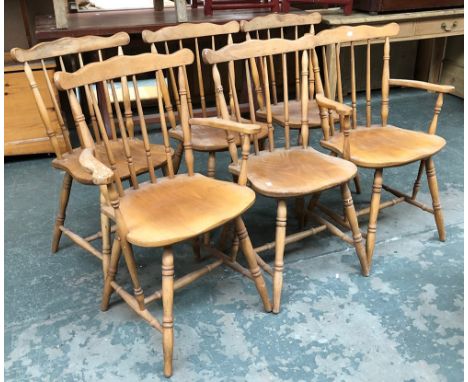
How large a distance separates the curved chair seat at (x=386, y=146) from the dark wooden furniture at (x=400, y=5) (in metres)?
1.40

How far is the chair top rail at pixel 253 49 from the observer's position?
1.87 meters

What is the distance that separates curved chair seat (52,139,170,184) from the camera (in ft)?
6.36

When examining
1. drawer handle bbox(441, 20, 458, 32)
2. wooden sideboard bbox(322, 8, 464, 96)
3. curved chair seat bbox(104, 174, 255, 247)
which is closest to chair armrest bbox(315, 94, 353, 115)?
curved chair seat bbox(104, 174, 255, 247)

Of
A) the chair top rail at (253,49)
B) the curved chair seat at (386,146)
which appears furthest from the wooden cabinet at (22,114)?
the curved chair seat at (386,146)

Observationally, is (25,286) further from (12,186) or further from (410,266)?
(410,266)

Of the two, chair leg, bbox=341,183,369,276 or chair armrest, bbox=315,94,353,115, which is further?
chair leg, bbox=341,183,369,276

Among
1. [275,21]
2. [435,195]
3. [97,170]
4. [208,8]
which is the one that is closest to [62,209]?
[97,170]

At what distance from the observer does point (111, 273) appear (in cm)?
182

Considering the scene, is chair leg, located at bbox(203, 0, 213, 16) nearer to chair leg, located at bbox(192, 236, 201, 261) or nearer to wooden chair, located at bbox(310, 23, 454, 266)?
wooden chair, located at bbox(310, 23, 454, 266)

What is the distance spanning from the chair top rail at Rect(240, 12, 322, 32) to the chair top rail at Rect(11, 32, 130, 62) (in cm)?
72

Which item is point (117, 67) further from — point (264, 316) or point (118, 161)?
point (264, 316)

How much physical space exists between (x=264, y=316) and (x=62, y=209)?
1.05 meters

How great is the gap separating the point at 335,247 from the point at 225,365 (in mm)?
870

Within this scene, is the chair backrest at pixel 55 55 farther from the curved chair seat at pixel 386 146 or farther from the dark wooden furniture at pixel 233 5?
the dark wooden furniture at pixel 233 5
